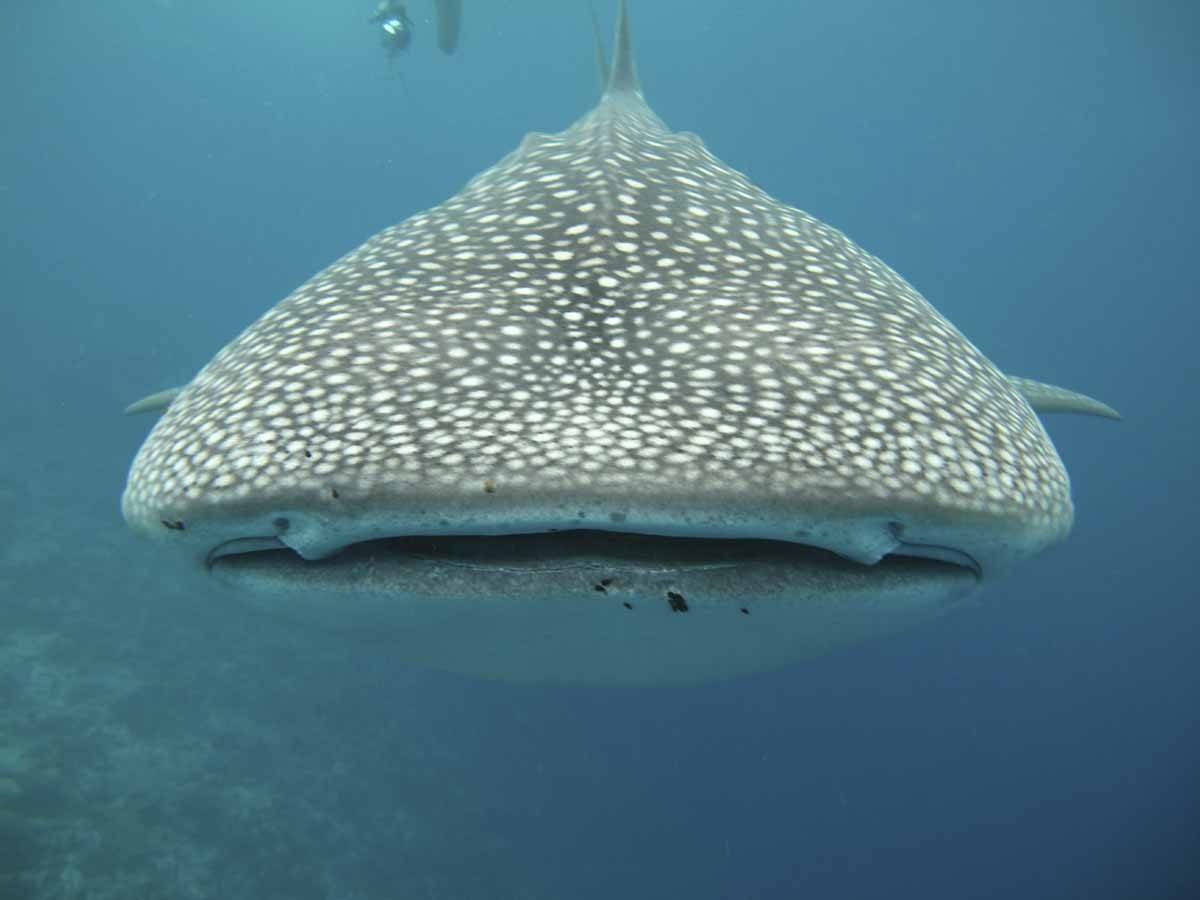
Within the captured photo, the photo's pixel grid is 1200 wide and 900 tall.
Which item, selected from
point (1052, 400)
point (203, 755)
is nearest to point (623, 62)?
point (1052, 400)

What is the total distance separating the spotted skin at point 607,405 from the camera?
6.32 ft

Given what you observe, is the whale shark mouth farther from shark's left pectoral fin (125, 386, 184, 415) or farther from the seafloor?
the seafloor

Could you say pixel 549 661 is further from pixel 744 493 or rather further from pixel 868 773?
pixel 868 773

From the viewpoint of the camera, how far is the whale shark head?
195 cm

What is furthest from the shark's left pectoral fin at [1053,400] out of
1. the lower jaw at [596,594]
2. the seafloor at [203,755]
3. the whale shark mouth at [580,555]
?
the seafloor at [203,755]

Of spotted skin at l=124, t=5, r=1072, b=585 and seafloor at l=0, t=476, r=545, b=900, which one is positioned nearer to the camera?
spotted skin at l=124, t=5, r=1072, b=585

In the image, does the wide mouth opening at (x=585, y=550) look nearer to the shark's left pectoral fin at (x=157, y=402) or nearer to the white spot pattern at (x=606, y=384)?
the white spot pattern at (x=606, y=384)

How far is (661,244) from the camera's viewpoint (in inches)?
121

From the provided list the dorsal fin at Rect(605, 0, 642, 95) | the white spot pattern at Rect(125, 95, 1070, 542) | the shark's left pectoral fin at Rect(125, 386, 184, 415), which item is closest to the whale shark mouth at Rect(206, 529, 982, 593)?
the white spot pattern at Rect(125, 95, 1070, 542)

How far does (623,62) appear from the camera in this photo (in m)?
6.81

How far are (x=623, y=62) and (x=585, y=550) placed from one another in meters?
5.84

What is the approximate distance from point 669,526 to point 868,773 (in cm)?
1265

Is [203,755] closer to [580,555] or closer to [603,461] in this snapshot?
[580,555]

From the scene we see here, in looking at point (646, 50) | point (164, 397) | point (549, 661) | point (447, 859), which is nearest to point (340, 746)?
point (447, 859)
